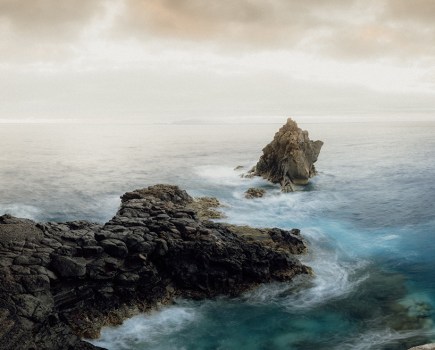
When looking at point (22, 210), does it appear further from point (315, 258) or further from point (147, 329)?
point (315, 258)

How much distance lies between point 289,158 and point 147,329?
50229 mm

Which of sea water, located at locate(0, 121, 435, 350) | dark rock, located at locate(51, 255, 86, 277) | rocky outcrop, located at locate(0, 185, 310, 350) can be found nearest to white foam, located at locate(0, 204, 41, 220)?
sea water, located at locate(0, 121, 435, 350)

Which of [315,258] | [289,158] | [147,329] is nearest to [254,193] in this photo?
[289,158]

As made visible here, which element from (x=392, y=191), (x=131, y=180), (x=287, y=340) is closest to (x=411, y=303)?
(x=287, y=340)

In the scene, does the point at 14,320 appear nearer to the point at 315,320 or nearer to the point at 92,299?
the point at 92,299

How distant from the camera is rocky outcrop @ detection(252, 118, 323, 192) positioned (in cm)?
7081

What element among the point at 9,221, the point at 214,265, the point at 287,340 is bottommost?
the point at 287,340

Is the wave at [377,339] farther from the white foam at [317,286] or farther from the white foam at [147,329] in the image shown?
the white foam at [147,329]

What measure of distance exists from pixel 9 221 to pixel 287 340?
2156cm

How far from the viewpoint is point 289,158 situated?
71062mm

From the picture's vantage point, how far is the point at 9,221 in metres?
28.5

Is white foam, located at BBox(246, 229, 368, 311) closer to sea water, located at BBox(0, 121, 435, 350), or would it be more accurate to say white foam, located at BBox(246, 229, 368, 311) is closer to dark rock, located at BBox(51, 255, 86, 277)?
sea water, located at BBox(0, 121, 435, 350)

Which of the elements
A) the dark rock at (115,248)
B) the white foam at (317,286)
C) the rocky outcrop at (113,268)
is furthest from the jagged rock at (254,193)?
the dark rock at (115,248)

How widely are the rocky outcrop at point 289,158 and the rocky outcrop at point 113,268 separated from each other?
116ft
